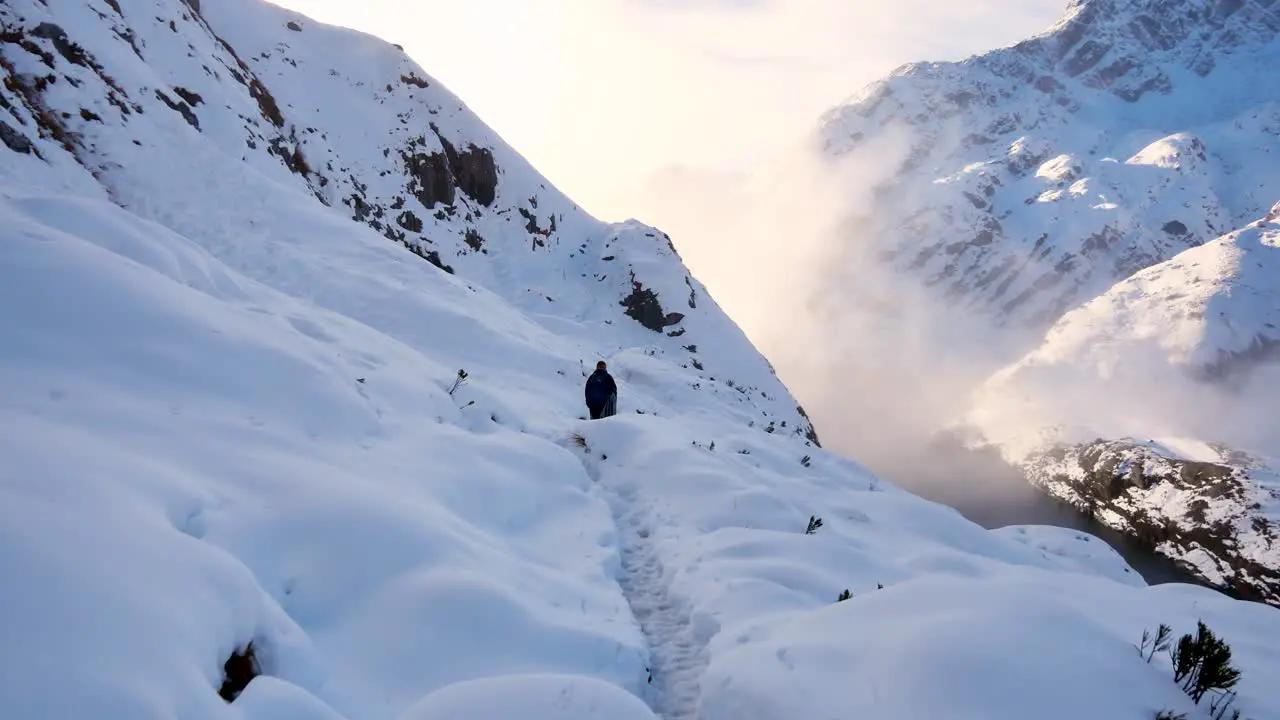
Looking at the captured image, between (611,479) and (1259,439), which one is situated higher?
(1259,439)

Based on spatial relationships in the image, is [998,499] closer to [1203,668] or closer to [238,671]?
[1203,668]

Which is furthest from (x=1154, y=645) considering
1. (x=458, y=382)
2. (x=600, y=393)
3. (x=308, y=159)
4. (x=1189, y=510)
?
(x=1189, y=510)

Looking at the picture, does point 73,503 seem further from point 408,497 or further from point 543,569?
point 543,569

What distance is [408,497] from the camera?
690 cm

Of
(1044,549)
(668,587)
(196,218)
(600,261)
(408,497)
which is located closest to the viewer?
(408,497)

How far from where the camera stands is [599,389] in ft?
50.0

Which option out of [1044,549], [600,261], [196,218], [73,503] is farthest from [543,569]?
→ [600,261]

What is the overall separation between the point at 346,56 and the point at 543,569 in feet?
134

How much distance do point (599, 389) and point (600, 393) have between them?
0.30ft

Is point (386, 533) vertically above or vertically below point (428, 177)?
below

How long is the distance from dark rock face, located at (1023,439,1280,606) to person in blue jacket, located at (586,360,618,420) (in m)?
83.5

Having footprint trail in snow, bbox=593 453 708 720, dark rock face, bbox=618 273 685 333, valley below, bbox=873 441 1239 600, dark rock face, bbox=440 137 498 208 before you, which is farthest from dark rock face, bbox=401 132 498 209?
valley below, bbox=873 441 1239 600

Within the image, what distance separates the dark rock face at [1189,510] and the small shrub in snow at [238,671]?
301ft

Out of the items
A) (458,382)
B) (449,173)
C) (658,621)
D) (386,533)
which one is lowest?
(658,621)
